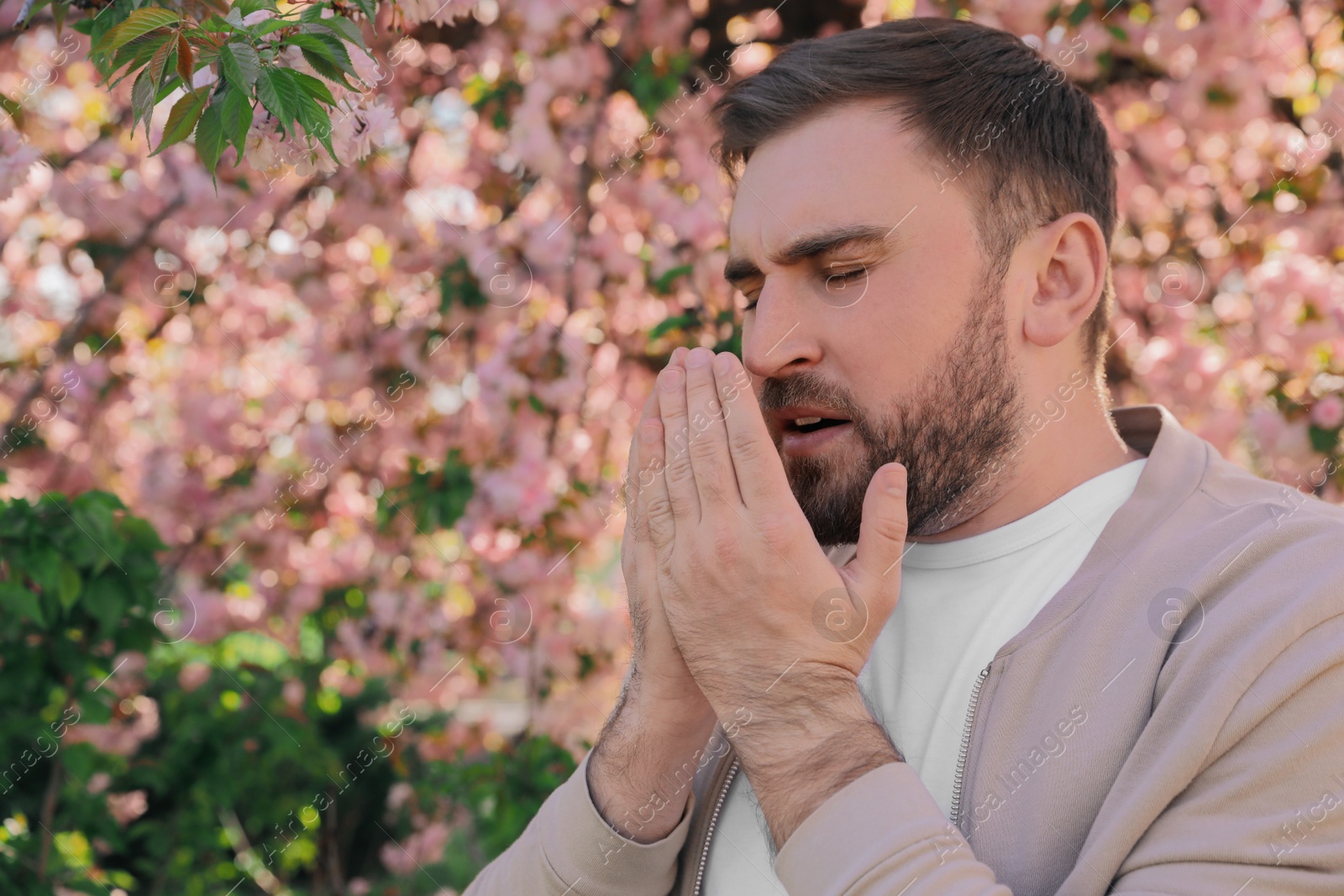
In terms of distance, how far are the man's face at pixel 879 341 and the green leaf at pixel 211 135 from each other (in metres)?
0.71

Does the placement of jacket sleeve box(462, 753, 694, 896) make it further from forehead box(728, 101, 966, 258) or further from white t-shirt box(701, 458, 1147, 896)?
forehead box(728, 101, 966, 258)

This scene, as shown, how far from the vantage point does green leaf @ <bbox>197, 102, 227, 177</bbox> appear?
3.71ft

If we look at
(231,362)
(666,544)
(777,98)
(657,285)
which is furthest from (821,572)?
(231,362)

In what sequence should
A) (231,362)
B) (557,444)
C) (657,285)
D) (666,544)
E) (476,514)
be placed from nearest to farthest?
(666,544)
(657,285)
(476,514)
(557,444)
(231,362)

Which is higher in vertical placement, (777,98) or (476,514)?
(777,98)

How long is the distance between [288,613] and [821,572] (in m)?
3.44

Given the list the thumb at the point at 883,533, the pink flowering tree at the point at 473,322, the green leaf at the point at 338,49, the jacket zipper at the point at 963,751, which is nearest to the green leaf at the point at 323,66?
the green leaf at the point at 338,49

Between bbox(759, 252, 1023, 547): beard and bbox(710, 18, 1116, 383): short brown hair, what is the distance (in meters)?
0.13

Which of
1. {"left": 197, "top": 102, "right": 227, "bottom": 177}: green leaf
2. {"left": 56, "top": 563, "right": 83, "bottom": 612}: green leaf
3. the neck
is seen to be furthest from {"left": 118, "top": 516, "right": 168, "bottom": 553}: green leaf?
the neck

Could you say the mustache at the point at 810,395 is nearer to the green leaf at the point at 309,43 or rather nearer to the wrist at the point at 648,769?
the wrist at the point at 648,769

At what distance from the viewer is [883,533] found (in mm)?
1171

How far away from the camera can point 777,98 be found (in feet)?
5.11

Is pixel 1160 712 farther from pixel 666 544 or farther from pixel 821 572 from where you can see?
pixel 666 544

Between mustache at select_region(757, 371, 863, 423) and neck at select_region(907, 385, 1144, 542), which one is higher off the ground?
mustache at select_region(757, 371, 863, 423)
